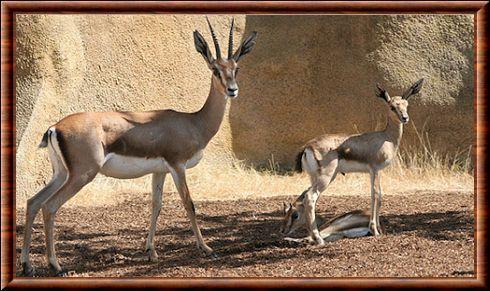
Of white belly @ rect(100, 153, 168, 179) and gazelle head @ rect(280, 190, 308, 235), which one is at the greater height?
white belly @ rect(100, 153, 168, 179)

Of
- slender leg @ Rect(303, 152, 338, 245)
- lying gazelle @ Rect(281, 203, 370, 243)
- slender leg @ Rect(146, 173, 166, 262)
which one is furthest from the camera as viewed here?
lying gazelle @ Rect(281, 203, 370, 243)

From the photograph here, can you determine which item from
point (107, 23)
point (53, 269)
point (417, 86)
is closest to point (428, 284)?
point (53, 269)

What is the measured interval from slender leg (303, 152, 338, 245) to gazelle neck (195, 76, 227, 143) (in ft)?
4.09

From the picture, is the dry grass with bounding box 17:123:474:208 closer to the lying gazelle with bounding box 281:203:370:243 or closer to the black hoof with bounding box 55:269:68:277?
the lying gazelle with bounding box 281:203:370:243

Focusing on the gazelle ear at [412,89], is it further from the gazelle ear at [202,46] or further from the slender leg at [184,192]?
the slender leg at [184,192]

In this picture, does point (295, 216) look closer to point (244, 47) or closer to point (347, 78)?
point (244, 47)

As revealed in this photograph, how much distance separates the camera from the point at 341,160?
10.0 metres

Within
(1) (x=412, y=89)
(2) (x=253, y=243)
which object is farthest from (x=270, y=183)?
(2) (x=253, y=243)

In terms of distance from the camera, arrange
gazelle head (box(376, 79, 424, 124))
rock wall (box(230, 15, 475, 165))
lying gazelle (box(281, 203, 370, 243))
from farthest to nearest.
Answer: rock wall (box(230, 15, 475, 165)) < gazelle head (box(376, 79, 424, 124)) < lying gazelle (box(281, 203, 370, 243))

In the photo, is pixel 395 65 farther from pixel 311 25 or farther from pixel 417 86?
pixel 417 86

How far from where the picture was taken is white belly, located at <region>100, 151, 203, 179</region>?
8.81 meters

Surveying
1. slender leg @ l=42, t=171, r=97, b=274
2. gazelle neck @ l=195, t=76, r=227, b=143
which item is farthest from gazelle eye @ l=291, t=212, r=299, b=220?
slender leg @ l=42, t=171, r=97, b=274

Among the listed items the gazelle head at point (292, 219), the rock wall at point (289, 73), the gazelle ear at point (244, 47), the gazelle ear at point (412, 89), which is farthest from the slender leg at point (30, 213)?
the rock wall at point (289, 73)

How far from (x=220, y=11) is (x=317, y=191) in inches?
122
